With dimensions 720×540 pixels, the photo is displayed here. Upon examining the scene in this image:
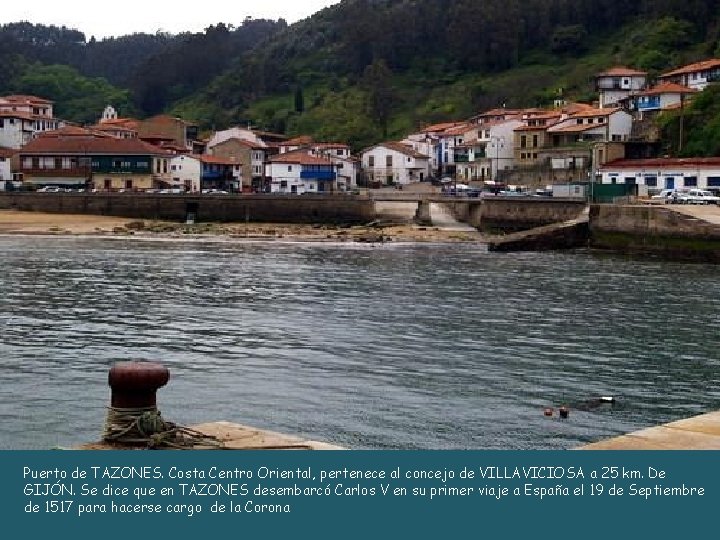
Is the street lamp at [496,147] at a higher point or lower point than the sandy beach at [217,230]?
higher

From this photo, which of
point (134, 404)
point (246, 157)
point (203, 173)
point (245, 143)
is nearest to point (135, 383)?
point (134, 404)

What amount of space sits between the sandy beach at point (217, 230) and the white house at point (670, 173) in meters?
12.7

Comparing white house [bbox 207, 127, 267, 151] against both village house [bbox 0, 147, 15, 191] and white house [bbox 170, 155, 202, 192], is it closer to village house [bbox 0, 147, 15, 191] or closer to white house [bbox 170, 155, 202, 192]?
white house [bbox 170, 155, 202, 192]

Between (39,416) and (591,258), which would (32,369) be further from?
(591,258)

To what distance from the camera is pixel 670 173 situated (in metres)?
74.4

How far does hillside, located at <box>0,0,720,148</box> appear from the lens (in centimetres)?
12562

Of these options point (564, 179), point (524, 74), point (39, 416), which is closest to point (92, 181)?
point (564, 179)

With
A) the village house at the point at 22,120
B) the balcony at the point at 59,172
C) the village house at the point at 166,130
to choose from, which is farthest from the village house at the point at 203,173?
the village house at the point at 22,120

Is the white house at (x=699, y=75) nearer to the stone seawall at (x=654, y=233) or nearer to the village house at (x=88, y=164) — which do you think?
the stone seawall at (x=654, y=233)

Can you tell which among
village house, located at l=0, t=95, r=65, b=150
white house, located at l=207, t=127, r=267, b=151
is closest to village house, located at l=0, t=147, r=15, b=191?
village house, located at l=0, t=95, r=65, b=150

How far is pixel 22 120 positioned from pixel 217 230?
142 ft

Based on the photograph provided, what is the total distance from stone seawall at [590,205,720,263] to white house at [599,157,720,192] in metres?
11.7

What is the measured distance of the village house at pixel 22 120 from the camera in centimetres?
10831

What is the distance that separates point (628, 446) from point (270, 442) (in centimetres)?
395
